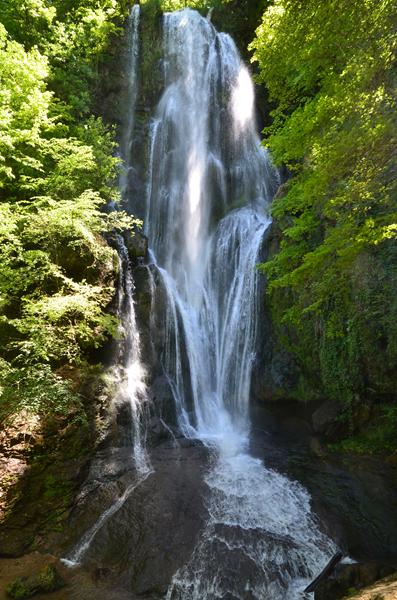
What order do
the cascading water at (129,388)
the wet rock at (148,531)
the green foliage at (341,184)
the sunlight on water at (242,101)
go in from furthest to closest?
the sunlight on water at (242,101), the cascading water at (129,388), the wet rock at (148,531), the green foliage at (341,184)

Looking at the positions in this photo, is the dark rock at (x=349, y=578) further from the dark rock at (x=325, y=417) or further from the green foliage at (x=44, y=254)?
the green foliage at (x=44, y=254)

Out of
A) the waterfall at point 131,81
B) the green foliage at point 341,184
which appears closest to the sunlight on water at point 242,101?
the waterfall at point 131,81

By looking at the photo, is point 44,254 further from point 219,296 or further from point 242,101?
point 242,101

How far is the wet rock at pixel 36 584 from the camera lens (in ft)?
18.4

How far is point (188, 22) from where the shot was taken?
2025cm

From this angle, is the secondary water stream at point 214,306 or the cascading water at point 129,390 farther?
the cascading water at point 129,390

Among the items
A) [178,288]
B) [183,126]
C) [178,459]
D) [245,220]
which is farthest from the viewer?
[183,126]

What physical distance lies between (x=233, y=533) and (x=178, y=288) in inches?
365

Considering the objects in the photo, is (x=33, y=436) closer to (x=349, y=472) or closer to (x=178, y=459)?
(x=178, y=459)

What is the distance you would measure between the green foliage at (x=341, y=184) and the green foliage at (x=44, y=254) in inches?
182

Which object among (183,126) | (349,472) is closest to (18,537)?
(349,472)

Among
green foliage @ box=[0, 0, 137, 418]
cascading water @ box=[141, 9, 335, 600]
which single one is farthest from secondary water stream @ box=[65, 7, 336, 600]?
green foliage @ box=[0, 0, 137, 418]

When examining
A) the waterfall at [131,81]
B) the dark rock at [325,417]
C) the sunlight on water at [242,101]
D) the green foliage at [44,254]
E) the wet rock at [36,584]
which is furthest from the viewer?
the sunlight on water at [242,101]

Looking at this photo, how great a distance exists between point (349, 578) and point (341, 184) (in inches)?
239
